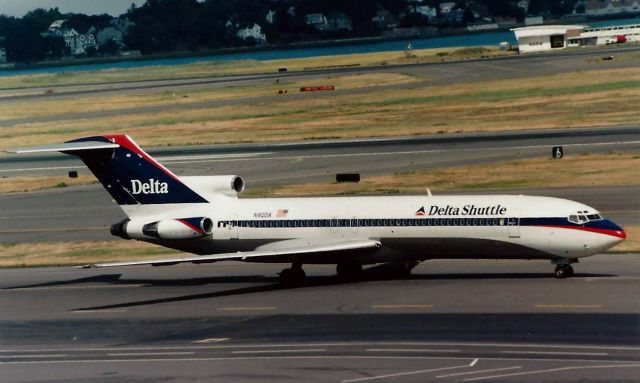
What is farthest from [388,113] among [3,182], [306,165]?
[3,182]

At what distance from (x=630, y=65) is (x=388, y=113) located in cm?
3529

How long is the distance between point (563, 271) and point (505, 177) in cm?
3261

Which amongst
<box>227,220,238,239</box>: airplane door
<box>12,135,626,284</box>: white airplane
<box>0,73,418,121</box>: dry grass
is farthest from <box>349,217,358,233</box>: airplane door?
<box>0,73,418,121</box>: dry grass

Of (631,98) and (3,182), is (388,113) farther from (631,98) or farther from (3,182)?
(3,182)

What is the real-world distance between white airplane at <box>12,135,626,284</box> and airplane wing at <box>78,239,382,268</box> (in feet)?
0.14

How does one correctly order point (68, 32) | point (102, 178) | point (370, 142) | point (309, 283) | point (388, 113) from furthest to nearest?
point (68, 32)
point (388, 113)
point (370, 142)
point (102, 178)
point (309, 283)

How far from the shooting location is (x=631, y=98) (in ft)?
371

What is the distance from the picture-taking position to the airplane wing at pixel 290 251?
4616cm

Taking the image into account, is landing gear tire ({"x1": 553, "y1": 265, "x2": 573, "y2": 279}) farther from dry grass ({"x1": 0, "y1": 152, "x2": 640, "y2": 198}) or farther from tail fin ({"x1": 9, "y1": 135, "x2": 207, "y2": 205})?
dry grass ({"x1": 0, "y1": 152, "x2": 640, "y2": 198})

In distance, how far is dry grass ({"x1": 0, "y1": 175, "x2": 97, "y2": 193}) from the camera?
91.4 metres

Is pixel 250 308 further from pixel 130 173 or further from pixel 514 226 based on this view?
pixel 130 173

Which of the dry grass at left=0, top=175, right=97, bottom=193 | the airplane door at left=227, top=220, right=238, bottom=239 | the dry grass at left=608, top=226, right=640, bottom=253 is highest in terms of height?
the airplane door at left=227, top=220, right=238, bottom=239

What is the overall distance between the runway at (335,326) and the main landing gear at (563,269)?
0.42 meters

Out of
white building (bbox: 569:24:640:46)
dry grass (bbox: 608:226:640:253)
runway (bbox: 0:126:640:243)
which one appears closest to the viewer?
dry grass (bbox: 608:226:640:253)
